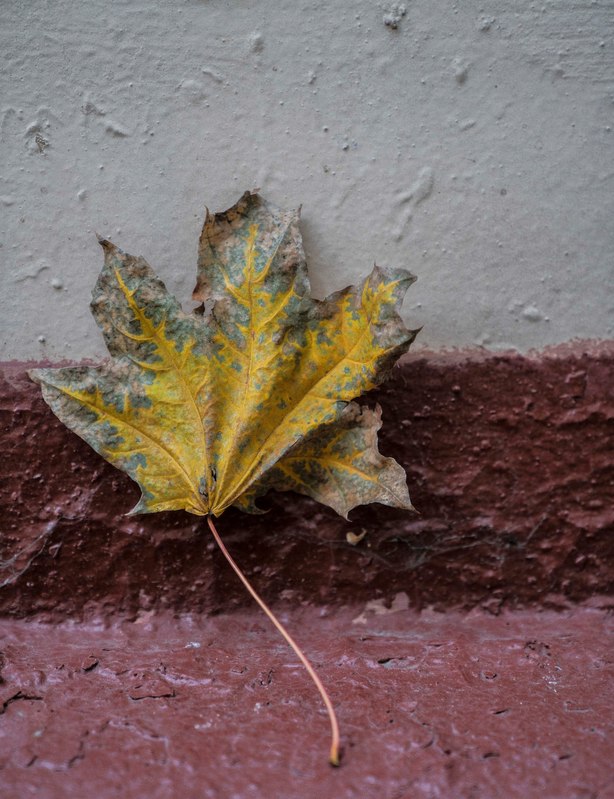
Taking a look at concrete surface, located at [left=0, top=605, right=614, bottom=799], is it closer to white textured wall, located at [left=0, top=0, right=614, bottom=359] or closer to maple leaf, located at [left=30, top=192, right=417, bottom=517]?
maple leaf, located at [left=30, top=192, right=417, bottom=517]

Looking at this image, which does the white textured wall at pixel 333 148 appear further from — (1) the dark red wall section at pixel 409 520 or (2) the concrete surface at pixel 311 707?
(2) the concrete surface at pixel 311 707

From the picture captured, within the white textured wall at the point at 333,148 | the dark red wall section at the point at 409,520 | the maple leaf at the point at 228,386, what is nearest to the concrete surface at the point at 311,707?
the dark red wall section at the point at 409,520

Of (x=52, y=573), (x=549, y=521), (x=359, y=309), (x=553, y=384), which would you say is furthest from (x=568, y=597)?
(x=52, y=573)

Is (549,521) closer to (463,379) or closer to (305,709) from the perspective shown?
(463,379)

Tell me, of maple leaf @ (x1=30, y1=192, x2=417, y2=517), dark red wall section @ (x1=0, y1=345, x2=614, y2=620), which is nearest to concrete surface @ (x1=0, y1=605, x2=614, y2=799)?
dark red wall section @ (x1=0, y1=345, x2=614, y2=620)

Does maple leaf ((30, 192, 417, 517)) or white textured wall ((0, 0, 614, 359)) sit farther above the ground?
white textured wall ((0, 0, 614, 359))

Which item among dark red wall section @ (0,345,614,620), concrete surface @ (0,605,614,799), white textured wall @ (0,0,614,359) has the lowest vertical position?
concrete surface @ (0,605,614,799)

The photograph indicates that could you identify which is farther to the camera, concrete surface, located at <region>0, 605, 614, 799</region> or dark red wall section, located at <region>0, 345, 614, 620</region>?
dark red wall section, located at <region>0, 345, 614, 620</region>
